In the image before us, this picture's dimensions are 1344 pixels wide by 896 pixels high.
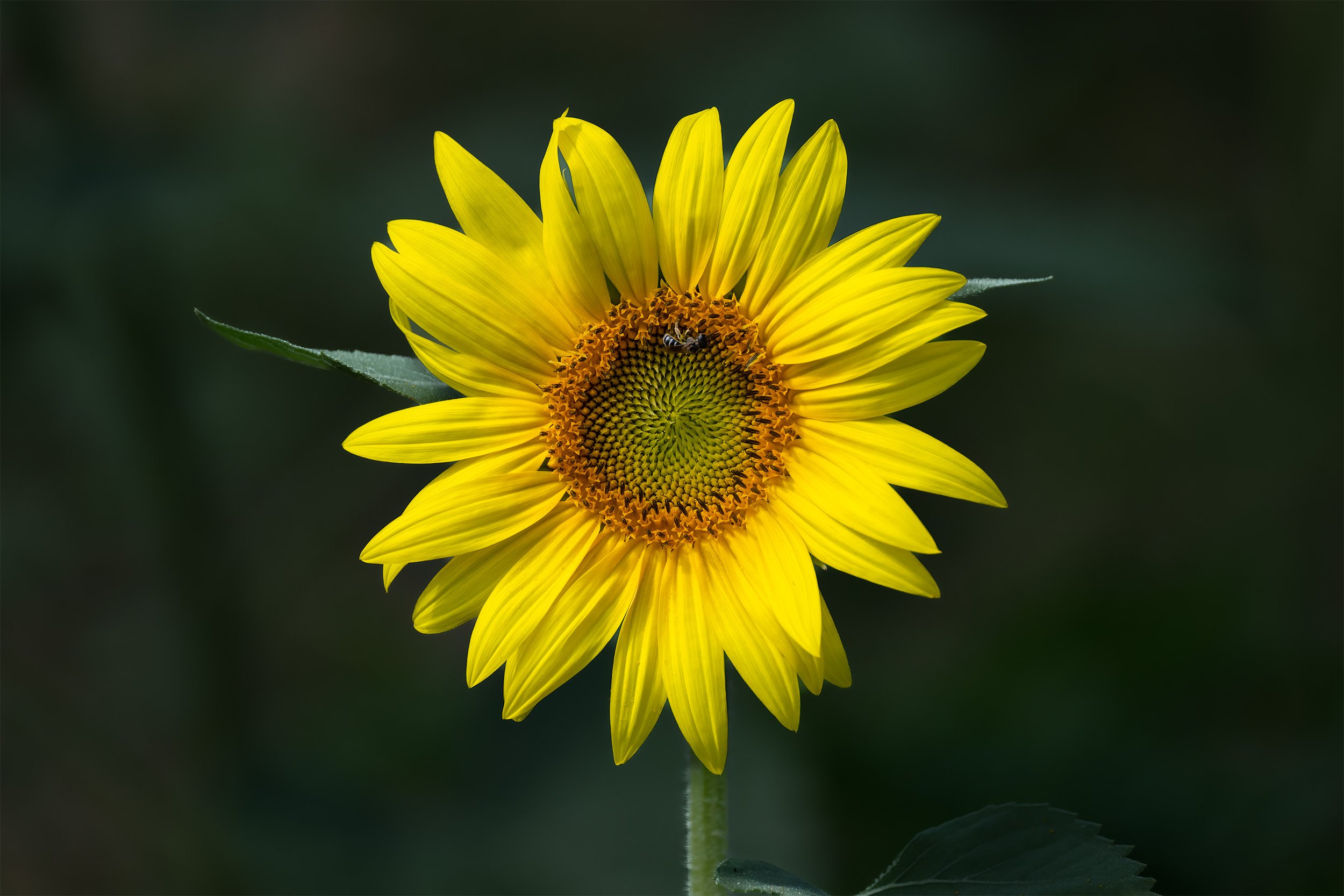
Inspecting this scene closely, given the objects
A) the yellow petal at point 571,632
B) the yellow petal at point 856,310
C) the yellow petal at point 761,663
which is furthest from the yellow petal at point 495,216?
the yellow petal at point 761,663

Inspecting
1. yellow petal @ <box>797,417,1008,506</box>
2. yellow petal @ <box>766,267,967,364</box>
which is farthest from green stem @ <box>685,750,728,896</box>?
yellow petal @ <box>766,267,967,364</box>

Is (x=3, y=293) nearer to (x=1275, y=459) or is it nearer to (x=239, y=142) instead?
(x=239, y=142)

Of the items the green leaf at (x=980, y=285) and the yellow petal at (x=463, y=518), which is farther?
the yellow petal at (x=463, y=518)

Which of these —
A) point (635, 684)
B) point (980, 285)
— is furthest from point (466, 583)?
point (980, 285)

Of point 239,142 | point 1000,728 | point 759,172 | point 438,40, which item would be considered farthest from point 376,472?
point 759,172

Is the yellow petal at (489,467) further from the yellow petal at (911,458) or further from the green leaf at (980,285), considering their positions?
the green leaf at (980,285)

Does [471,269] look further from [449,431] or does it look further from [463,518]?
[463,518]

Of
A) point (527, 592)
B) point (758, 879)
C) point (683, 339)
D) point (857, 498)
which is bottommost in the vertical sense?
point (758, 879)
